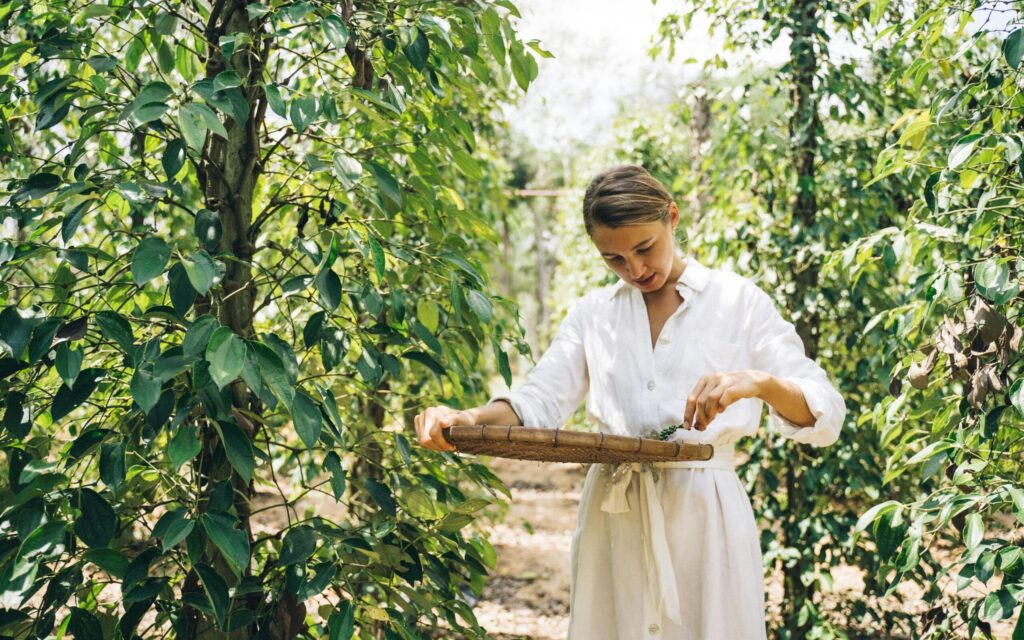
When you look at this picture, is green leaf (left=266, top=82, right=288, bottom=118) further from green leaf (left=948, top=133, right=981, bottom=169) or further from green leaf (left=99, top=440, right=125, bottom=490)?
green leaf (left=948, top=133, right=981, bottom=169)

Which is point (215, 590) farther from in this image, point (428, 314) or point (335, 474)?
point (428, 314)

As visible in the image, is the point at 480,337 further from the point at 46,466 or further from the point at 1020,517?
the point at 1020,517

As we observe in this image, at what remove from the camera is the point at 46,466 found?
1264 mm

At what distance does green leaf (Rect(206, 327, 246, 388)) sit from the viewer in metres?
1.06

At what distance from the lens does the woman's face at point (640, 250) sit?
62.2 inches

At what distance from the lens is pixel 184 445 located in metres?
1.15

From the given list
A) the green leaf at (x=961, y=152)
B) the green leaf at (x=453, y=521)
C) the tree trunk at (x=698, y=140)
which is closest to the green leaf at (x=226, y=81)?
the green leaf at (x=453, y=521)

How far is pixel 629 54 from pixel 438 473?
1538 centimetres

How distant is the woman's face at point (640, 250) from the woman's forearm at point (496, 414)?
0.34 m

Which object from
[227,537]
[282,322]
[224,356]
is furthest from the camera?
[282,322]

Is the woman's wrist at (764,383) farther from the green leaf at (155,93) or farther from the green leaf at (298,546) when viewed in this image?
the green leaf at (155,93)

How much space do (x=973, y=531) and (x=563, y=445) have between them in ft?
2.73

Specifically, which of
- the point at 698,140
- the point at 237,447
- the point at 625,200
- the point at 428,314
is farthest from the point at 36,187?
the point at 698,140

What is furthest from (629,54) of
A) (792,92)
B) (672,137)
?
(792,92)
